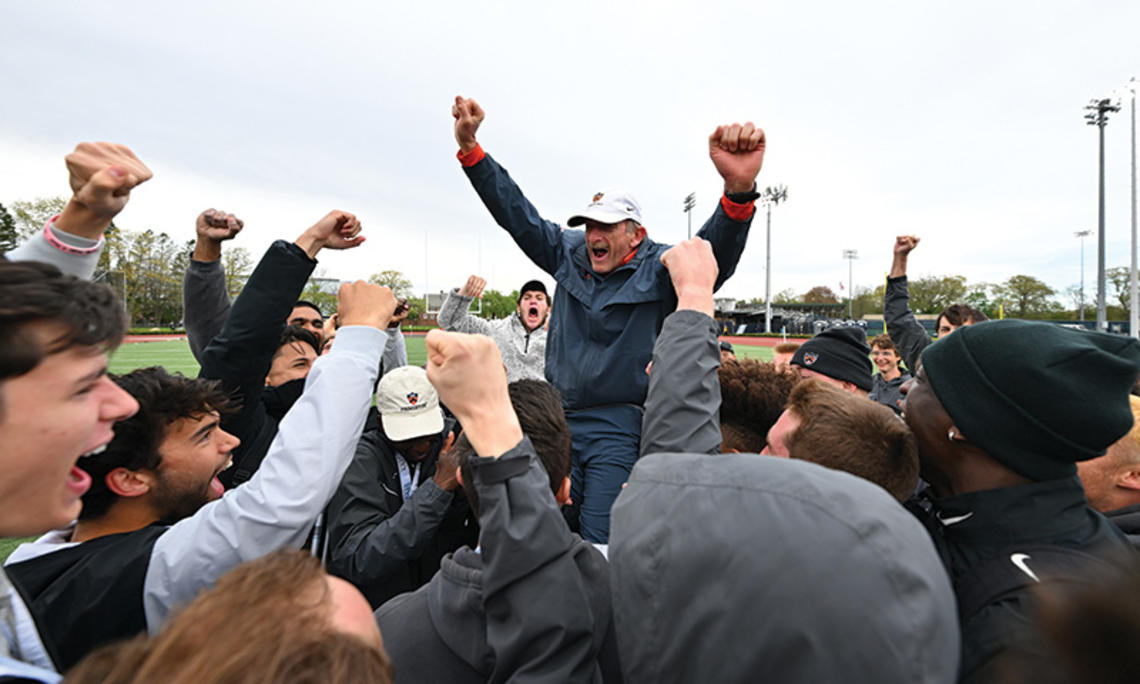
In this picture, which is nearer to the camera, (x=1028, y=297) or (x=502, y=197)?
(x=502, y=197)

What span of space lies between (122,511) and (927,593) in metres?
2.07

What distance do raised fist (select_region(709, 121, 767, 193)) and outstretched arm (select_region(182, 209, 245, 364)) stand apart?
2194 mm

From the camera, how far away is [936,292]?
77.6m

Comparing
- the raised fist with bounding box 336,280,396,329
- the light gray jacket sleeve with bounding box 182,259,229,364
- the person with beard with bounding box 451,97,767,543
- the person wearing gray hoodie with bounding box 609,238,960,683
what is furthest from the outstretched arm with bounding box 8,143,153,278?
the person with beard with bounding box 451,97,767,543

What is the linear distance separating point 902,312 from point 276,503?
4526 mm

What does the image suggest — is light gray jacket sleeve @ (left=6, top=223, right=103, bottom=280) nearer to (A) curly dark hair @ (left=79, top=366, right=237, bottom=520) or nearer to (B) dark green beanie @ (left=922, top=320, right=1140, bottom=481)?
(A) curly dark hair @ (left=79, top=366, right=237, bottom=520)

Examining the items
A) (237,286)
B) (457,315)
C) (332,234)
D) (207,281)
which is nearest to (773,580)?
Result: (332,234)

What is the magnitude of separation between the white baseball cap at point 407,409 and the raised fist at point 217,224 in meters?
1.02

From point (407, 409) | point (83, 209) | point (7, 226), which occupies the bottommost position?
point (407, 409)

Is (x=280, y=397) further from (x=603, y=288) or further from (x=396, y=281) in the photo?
(x=396, y=281)

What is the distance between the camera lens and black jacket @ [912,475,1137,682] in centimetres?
103

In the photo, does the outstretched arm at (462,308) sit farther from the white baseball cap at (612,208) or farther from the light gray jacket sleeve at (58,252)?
the light gray jacket sleeve at (58,252)

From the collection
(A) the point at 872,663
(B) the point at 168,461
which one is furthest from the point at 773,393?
(B) the point at 168,461

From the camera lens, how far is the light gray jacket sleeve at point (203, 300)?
284cm
